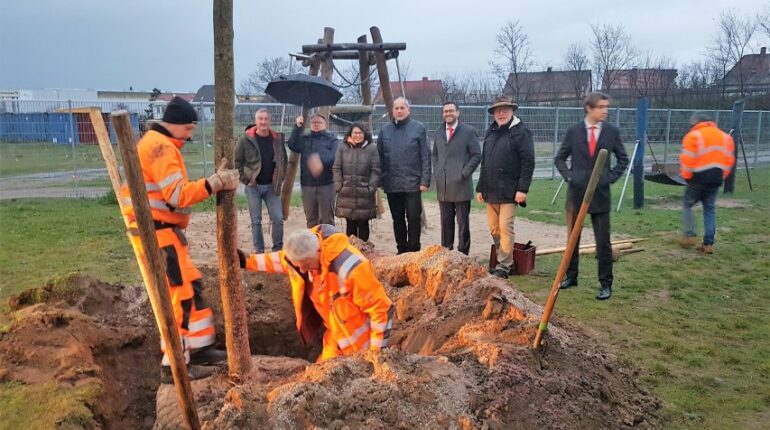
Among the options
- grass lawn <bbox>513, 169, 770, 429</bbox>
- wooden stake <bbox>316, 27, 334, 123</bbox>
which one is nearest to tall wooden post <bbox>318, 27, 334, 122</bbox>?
wooden stake <bbox>316, 27, 334, 123</bbox>

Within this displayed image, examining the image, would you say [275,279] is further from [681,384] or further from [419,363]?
[681,384]

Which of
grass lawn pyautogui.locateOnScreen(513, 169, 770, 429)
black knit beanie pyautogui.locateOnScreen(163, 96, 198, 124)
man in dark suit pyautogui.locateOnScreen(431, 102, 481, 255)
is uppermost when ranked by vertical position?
black knit beanie pyautogui.locateOnScreen(163, 96, 198, 124)

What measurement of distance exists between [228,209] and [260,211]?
406 cm

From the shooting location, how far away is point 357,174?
699 centimetres

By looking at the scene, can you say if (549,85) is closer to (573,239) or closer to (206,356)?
(573,239)

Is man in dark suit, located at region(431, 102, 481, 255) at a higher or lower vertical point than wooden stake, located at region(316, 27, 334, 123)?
lower

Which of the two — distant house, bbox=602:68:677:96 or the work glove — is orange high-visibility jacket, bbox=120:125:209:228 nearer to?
the work glove

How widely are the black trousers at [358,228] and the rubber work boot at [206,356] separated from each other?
11.1 feet

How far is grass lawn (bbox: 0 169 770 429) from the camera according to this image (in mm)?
4012

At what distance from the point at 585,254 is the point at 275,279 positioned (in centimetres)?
420

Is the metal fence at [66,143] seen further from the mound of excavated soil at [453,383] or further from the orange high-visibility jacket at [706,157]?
the mound of excavated soil at [453,383]

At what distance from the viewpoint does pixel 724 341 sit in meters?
4.97

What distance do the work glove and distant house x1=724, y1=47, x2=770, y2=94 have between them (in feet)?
104

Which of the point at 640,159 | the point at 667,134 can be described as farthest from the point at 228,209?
the point at 667,134
